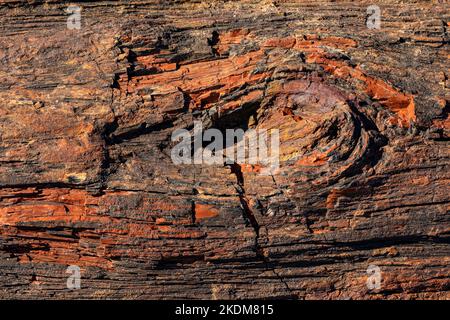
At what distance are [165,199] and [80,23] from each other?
138 inches

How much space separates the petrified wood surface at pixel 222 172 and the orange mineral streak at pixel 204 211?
21 millimetres

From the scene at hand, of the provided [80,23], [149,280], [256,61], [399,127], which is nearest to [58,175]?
[149,280]

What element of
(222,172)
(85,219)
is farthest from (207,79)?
(85,219)

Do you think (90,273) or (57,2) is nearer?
(90,273)

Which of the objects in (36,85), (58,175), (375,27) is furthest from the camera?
(375,27)

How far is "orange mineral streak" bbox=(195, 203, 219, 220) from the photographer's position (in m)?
7.96

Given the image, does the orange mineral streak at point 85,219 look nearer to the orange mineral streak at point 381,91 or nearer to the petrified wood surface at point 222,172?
the petrified wood surface at point 222,172

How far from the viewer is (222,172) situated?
823cm

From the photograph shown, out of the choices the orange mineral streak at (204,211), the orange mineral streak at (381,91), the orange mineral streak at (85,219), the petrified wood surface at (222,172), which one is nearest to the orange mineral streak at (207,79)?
the petrified wood surface at (222,172)

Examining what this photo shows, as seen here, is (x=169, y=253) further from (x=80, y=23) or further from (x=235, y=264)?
(x=80, y=23)

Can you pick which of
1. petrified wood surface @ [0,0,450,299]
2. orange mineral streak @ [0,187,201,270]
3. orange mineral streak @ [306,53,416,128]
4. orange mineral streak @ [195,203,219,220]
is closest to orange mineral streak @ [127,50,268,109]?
petrified wood surface @ [0,0,450,299]

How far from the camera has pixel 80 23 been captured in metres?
9.21

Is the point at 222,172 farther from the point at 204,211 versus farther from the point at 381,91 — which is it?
the point at 381,91

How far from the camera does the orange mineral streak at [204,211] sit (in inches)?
313
